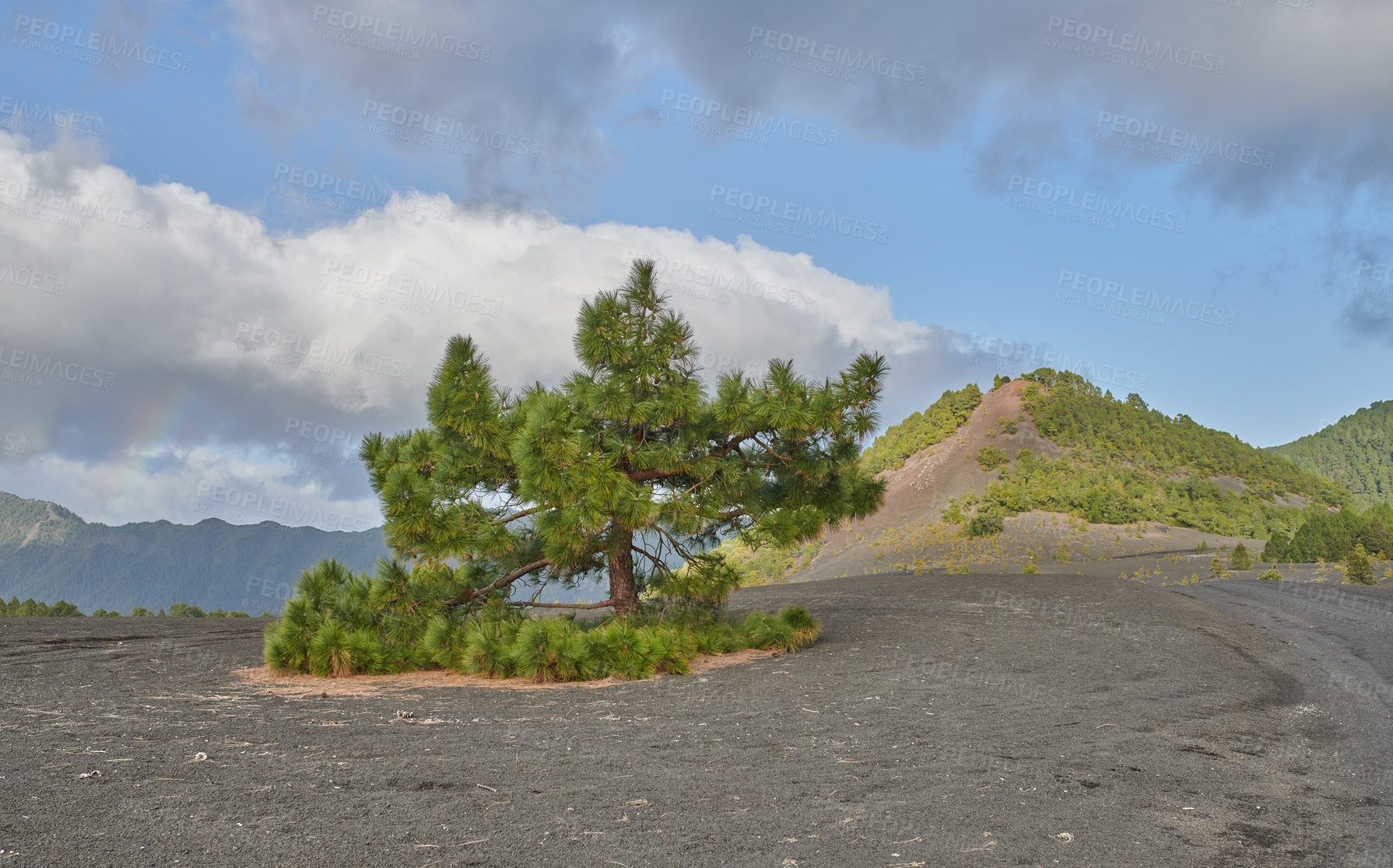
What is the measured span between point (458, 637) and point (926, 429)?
7299 cm

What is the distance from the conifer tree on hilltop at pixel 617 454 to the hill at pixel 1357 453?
86680mm

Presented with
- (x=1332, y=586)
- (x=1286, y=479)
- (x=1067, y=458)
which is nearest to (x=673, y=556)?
(x=1332, y=586)

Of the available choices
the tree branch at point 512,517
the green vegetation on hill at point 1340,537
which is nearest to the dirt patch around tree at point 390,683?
the tree branch at point 512,517

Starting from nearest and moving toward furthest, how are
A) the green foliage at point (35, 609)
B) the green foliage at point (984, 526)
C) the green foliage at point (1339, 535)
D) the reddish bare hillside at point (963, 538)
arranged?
the green foliage at point (35, 609)
the green foliage at point (1339, 535)
the reddish bare hillside at point (963, 538)
the green foliage at point (984, 526)

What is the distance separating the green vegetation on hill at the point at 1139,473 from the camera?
54.3m

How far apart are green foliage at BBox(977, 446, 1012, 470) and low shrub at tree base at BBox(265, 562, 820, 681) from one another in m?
57.6

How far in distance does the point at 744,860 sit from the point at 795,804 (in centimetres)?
100

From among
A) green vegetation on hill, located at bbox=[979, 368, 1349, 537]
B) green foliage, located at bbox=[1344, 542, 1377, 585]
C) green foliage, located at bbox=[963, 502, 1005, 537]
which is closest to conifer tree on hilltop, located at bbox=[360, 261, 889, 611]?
green foliage, located at bbox=[1344, 542, 1377, 585]

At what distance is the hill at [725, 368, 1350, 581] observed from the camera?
158ft

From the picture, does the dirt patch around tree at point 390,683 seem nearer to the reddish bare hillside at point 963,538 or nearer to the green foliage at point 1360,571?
the green foliage at point 1360,571

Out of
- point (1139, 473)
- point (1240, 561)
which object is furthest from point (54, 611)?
point (1139, 473)

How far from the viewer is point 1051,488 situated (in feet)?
190

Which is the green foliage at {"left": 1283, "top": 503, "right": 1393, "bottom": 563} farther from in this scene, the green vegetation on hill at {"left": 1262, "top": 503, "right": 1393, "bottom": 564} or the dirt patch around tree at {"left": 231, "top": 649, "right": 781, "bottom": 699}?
the dirt patch around tree at {"left": 231, "top": 649, "right": 781, "bottom": 699}

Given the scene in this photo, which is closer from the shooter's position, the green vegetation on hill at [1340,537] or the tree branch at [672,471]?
the tree branch at [672,471]
